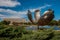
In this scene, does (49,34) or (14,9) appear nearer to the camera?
(49,34)

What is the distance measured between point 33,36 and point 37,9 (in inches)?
22.9

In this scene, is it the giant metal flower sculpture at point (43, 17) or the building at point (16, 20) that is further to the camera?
the building at point (16, 20)

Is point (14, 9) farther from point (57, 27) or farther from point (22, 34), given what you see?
point (57, 27)

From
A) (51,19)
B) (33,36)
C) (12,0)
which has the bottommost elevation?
(33,36)

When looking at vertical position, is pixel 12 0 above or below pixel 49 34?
above

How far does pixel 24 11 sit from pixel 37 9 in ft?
0.79

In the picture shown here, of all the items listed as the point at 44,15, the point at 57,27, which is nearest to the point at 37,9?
the point at 44,15

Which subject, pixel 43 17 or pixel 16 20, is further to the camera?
pixel 16 20

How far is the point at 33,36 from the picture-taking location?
4.16 m

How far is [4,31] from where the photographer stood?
4406 millimetres

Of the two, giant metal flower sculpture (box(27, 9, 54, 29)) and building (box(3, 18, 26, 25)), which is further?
building (box(3, 18, 26, 25))

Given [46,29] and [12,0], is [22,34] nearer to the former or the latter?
[46,29]

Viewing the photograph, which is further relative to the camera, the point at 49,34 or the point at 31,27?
the point at 31,27

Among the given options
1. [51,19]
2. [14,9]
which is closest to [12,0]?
[14,9]
